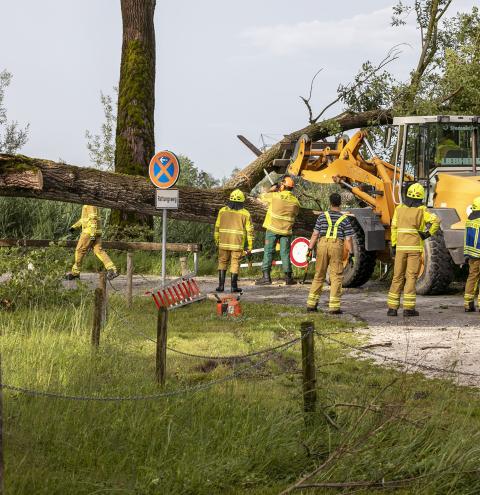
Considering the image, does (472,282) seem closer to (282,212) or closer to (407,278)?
(407,278)

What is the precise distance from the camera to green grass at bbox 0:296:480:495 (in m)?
6.31

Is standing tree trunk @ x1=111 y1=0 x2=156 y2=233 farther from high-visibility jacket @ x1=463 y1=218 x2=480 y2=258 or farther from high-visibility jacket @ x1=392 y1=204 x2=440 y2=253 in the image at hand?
high-visibility jacket @ x1=463 y1=218 x2=480 y2=258

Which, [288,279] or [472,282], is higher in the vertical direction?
[472,282]

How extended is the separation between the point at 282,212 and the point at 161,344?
1124cm

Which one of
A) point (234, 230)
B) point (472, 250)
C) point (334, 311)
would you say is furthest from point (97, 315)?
point (234, 230)

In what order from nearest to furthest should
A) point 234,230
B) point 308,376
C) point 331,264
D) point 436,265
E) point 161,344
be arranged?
point 308,376
point 161,344
point 331,264
point 436,265
point 234,230

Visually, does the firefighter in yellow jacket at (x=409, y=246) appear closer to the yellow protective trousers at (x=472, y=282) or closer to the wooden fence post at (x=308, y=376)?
the yellow protective trousers at (x=472, y=282)

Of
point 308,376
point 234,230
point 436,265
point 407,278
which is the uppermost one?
point 234,230

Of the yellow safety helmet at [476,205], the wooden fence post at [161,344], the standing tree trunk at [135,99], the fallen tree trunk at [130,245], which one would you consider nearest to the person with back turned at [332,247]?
the yellow safety helmet at [476,205]

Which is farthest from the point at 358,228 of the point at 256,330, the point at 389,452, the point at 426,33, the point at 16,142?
the point at 16,142

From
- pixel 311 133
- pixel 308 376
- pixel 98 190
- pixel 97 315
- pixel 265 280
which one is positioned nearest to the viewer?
pixel 308 376

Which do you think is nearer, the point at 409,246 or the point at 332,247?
the point at 409,246

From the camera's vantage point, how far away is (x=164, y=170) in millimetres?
15797

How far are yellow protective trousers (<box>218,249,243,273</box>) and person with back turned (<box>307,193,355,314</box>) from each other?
10.2 feet
